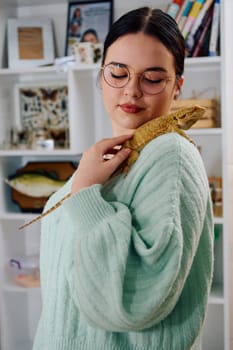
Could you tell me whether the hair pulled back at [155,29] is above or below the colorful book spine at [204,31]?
below

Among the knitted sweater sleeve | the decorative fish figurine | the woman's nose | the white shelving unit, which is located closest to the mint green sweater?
the knitted sweater sleeve

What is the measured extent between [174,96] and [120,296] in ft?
1.31

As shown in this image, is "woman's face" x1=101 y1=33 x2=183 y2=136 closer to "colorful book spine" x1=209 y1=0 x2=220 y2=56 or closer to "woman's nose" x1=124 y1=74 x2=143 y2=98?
"woman's nose" x1=124 y1=74 x2=143 y2=98

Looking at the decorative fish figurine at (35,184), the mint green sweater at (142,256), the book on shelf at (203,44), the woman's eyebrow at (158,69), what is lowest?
the decorative fish figurine at (35,184)

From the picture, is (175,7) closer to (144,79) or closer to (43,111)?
(43,111)

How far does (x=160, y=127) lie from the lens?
2.78 feet

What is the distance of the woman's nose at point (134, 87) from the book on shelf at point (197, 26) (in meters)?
1.55

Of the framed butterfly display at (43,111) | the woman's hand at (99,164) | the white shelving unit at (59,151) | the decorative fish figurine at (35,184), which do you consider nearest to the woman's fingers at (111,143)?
the woman's hand at (99,164)

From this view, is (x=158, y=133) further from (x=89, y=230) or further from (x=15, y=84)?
(x=15, y=84)

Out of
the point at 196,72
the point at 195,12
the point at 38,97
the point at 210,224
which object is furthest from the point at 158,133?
the point at 38,97

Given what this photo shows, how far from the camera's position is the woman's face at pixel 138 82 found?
0.88 m

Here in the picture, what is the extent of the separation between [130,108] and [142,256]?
0.27 m

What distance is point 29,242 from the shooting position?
2938mm

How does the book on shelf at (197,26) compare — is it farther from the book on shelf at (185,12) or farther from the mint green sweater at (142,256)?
the mint green sweater at (142,256)
